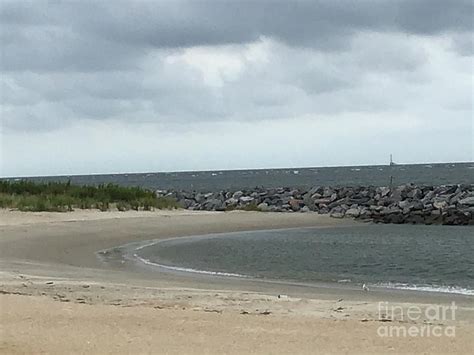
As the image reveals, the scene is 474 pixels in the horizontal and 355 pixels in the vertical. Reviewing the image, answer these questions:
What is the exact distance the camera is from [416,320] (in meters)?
10.8

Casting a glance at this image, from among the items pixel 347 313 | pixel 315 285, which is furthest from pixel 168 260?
pixel 347 313

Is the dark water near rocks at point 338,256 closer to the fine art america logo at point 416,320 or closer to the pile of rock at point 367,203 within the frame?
the fine art america logo at point 416,320

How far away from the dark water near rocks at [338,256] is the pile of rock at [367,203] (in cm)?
479

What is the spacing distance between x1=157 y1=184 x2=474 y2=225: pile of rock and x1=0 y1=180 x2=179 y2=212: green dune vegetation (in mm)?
3846

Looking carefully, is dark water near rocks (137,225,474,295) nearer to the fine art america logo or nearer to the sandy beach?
the sandy beach

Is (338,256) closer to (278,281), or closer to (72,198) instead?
(278,281)

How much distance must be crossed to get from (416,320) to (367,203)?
28960 mm

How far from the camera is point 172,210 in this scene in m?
36.9

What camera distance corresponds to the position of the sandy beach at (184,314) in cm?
894

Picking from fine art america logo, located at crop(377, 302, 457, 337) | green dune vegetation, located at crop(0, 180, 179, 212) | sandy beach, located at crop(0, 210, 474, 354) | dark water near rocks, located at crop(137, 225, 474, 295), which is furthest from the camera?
green dune vegetation, located at crop(0, 180, 179, 212)

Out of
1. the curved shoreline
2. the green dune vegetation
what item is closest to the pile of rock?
the green dune vegetation

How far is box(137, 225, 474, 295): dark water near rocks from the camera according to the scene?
17.9 metres

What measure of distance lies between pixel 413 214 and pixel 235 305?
80.5 ft

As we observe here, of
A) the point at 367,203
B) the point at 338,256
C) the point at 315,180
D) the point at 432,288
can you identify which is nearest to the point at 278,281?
the point at 432,288
